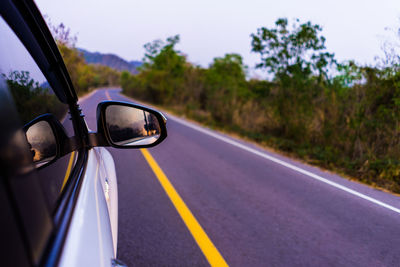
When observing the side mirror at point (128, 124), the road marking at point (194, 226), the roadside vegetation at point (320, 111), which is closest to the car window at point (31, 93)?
the side mirror at point (128, 124)

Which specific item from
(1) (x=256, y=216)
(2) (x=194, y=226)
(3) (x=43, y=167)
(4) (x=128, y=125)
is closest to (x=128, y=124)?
(4) (x=128, y=125)

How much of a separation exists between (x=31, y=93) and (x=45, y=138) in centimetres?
23

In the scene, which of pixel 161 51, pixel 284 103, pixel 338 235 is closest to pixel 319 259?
pixel 338 235

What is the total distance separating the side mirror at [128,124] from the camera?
1.63 meters

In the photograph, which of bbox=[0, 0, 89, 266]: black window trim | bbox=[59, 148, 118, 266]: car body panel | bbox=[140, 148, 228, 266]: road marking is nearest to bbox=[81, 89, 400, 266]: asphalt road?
bbox=[140, 148, 228, 266]: road marking

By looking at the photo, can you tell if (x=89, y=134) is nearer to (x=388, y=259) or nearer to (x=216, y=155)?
(x=388, y=259)

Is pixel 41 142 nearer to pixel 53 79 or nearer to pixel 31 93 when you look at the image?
pixel 31 93

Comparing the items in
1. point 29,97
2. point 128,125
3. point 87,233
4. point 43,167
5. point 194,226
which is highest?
point 29,97

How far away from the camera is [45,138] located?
1.35 m

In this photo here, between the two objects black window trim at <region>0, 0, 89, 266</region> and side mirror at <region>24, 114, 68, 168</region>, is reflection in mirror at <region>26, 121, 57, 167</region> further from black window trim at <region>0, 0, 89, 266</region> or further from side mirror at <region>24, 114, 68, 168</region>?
black window trim at <region>0, 0, 89, 266</region>

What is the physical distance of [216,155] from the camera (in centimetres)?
741

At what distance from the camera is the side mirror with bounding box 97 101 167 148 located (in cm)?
163

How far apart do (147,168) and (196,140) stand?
355cm

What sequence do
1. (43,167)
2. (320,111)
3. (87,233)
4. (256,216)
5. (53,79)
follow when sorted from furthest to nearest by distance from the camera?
1. (320,111)
2. (256,216)
3. (53,79)
4. (43,167)
5. (87,233)
